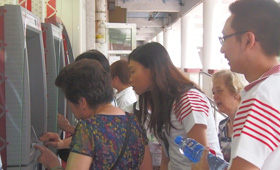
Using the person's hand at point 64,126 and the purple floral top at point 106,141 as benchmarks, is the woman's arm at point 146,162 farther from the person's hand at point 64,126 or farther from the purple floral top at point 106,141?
the person's hand at point 64,126

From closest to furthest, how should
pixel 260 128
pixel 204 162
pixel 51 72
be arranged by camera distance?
1. pixel 260 128
2. pixel 204 162
3. pixel 51 72

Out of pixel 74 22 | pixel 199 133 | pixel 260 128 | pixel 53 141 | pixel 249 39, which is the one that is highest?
pixel 74 22

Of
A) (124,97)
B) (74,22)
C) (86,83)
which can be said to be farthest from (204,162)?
(74,22)

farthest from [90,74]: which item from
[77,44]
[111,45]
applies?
[111,45]

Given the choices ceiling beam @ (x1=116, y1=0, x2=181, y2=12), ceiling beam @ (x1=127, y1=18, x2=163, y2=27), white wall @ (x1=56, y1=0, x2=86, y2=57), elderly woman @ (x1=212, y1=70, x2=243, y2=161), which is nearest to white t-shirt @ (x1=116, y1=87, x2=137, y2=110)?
elderly woman @ (x1=212, y1=70, x2=243, y2=161)

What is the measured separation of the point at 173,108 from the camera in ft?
5.05

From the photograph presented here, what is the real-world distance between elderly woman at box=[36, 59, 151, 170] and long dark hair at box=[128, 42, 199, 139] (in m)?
0.24

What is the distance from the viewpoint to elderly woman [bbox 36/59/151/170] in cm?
116

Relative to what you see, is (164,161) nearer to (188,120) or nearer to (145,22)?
(188,120)

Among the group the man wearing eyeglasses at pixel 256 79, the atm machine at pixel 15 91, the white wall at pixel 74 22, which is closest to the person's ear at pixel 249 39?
the man wearing eyeglasses at pixel 256 79

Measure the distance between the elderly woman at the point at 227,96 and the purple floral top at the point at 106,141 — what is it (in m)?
1.03

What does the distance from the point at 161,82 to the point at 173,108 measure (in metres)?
0.15

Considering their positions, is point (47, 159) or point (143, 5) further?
point (143, 5)

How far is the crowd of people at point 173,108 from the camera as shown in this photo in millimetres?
875
